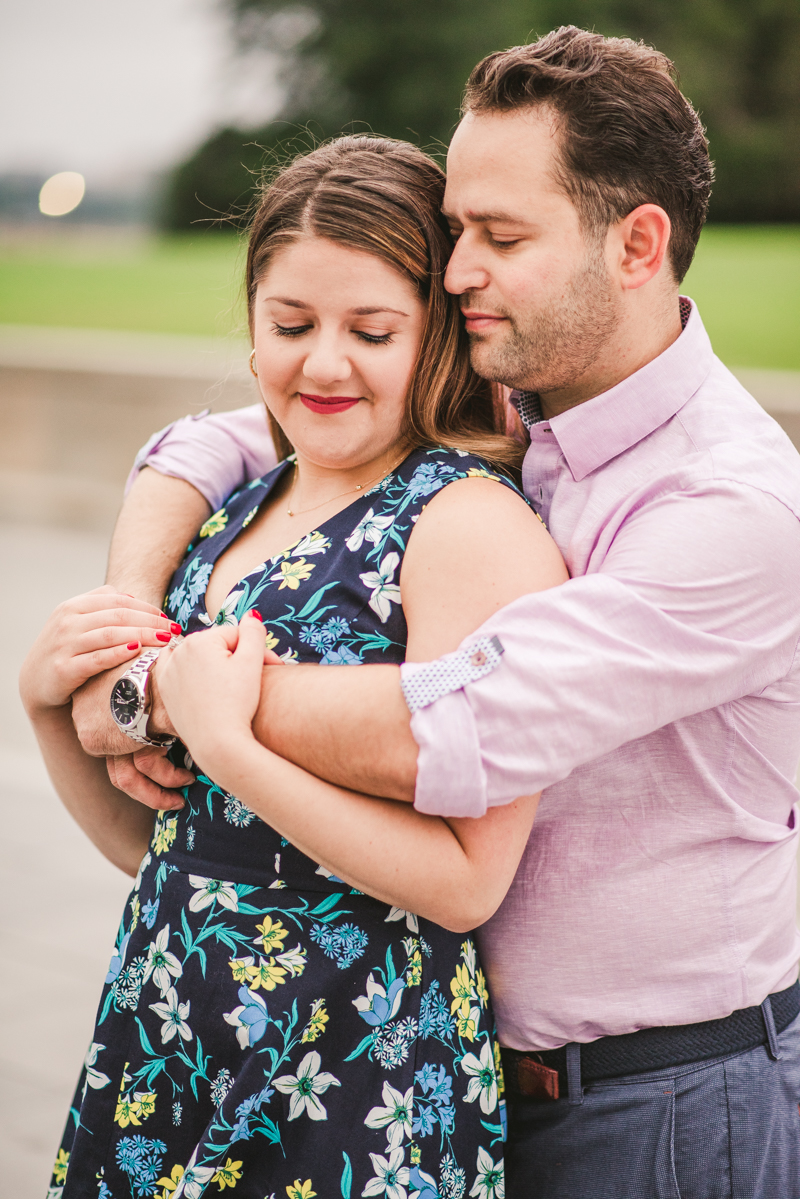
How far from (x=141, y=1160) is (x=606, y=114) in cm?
158

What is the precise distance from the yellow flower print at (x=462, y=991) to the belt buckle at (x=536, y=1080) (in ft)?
0.51

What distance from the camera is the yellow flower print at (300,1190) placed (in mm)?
1458

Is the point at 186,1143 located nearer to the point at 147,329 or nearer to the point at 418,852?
the point at 418,852

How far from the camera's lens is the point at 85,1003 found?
3.56 meters

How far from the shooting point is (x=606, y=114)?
1.60 meters

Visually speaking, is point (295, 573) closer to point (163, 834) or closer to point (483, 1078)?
point (163, 834)

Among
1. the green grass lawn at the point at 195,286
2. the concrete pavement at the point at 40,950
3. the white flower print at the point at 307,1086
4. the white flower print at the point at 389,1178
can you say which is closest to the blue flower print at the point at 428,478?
the white flower print at the point at 307,1086

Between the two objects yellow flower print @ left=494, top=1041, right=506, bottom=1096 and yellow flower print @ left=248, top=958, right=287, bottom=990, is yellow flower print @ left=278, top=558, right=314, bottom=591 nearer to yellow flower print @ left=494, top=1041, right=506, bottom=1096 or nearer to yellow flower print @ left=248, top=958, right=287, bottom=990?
yellow flower print @ left=248, top=958, right=287, bottom=990

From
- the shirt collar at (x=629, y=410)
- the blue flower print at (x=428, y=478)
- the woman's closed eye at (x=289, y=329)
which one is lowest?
the blue flower print at (x=428, y=478)

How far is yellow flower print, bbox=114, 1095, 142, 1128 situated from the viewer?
62.3 inches

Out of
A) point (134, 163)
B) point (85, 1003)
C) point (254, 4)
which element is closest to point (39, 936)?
point (85, 1003)

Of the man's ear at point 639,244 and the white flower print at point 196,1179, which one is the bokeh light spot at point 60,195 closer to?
the man's ear at point 639,244

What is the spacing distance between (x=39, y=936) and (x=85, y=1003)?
405 mm

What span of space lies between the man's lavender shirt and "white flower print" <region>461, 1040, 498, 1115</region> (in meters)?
0.06
